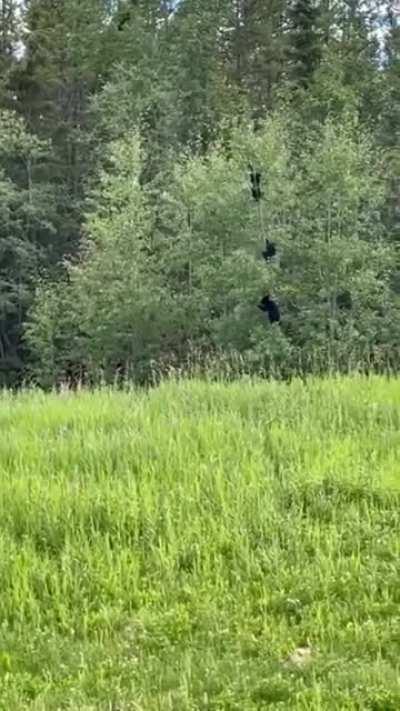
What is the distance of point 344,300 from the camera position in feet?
79.3

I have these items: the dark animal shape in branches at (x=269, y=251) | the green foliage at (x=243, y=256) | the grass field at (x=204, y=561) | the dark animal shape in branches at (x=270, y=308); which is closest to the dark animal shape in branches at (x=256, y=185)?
the green foliage at (x=243, y=256)

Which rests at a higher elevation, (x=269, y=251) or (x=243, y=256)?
(x=269, y=251)

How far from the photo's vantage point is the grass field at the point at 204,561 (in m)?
3.50

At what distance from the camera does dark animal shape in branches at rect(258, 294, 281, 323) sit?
22.8 m

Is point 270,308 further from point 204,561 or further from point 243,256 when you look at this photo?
Answer: point 204,561

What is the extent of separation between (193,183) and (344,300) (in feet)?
16.0

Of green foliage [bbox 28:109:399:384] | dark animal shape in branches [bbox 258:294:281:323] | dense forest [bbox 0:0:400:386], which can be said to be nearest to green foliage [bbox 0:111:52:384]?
dense forest [bbox 0:0:400:386]

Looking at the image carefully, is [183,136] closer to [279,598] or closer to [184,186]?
[184,186]

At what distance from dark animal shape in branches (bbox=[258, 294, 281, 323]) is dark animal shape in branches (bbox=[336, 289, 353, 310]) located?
5.35 feet

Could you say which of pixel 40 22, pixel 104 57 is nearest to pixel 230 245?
pixel 104 57

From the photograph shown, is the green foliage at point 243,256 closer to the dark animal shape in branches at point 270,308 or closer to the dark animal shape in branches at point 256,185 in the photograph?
the dark animal shape in branches at point 256,185

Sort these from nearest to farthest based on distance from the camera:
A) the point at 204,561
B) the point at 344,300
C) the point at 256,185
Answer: the point at 204,561 → the point at 256,185 → the point at 344,300

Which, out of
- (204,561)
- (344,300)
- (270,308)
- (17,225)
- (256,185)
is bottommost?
(204,561)

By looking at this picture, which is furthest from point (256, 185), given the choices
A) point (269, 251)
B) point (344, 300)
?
point (344, 300)
